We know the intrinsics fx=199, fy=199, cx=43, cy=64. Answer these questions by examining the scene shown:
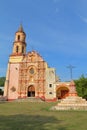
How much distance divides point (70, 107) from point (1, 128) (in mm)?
12307

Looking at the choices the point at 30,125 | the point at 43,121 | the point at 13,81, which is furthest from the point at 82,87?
the point at 30,125

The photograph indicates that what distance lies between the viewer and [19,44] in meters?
51.4

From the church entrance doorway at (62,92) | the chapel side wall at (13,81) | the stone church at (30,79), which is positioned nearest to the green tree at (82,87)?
the stone church at (30,79)

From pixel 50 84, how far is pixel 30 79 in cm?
526

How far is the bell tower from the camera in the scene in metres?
51.4

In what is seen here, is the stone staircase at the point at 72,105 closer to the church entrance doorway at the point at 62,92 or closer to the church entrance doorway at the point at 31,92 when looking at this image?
the church entrance doorway at the point at 62,92

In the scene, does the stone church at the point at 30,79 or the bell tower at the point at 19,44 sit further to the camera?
the bell tower at the point at 19,44

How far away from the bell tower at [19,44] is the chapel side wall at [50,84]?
8642 millimetres

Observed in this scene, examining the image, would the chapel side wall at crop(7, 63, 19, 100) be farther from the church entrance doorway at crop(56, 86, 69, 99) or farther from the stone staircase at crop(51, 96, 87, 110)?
the stone staircase at crop(51, 96, 87, 110)

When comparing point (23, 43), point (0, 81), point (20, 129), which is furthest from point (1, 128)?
point (0, 81)

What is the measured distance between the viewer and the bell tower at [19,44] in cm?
5138

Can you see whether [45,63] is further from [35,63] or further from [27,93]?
[27,93]

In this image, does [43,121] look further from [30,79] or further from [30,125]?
[30,79]

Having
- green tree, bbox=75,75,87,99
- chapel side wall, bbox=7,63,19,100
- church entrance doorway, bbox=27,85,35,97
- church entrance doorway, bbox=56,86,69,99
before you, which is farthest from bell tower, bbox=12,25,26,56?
green tree, bbox=75,75,87,99
